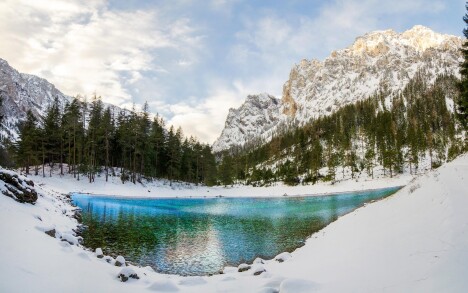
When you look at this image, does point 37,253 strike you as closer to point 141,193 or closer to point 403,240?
point 403,240

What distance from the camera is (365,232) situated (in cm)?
1538

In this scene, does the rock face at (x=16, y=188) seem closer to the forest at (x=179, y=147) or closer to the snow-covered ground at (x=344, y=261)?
the snow-covered ground at (x=344, y=261)

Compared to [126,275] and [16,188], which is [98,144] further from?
[126,275]

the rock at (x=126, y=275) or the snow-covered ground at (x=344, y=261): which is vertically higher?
the snow-covered ground at (x=344, y=261)

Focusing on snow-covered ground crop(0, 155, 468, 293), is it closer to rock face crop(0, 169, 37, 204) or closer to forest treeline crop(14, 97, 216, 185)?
rock face crop(0, 169, 37, 204)

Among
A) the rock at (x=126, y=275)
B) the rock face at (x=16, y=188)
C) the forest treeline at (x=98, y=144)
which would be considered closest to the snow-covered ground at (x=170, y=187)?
the forest treeline at (x=98, y=144)

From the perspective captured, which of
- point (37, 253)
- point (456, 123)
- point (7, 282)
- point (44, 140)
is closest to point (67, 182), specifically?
point (44, 140)

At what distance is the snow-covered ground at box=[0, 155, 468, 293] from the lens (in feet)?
26.6

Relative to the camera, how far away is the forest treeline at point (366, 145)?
9894 centimetres

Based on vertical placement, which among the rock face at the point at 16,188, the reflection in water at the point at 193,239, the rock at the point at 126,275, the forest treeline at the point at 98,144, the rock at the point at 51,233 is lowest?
the reflection in water at the point at 193,239

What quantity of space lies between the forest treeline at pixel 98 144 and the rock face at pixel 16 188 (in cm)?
4307

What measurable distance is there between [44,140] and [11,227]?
63.0 m

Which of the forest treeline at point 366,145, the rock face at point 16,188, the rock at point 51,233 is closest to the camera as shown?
the rock at point 51,233

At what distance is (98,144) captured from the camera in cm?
7219
